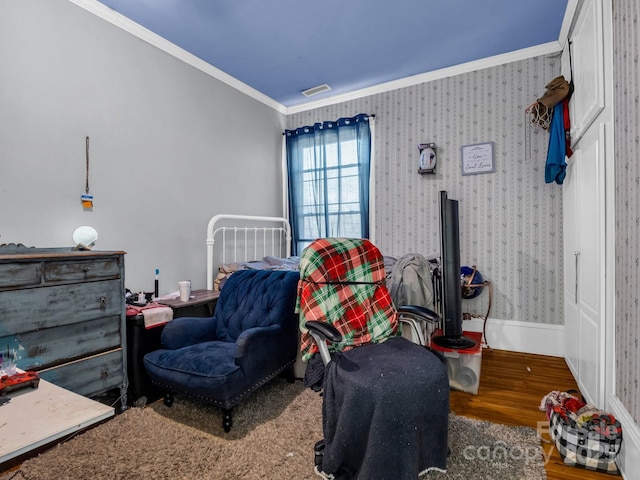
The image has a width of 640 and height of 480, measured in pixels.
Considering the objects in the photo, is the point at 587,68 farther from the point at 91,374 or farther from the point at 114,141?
the point at 91,374

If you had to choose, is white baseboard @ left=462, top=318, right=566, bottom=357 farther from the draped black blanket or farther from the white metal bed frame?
the white metal bed frame

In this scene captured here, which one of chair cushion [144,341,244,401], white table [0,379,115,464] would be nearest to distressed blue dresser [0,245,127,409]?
chair cushion [144,341,244,401]

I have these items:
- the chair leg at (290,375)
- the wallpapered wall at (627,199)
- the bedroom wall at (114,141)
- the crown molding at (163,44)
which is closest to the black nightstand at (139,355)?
the bedroom wall at (114,141)

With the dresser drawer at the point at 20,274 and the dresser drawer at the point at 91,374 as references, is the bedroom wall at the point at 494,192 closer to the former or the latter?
the dresser drawer at the point at 91,374

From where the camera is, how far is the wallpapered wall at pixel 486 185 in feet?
10.2

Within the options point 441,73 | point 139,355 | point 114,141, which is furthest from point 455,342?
point 114,141

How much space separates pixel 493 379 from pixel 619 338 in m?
1.10

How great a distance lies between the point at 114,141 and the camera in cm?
250

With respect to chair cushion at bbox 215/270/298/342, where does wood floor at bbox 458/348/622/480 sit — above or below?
below

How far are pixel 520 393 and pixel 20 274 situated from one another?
3.11m

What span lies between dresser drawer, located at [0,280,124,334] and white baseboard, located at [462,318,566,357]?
3.15 m

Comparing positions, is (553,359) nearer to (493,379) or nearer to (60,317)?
(493,379)

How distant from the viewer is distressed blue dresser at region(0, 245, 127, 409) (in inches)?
63.4

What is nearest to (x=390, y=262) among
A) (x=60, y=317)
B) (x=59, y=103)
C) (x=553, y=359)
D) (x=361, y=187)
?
(x=361, y=187)
